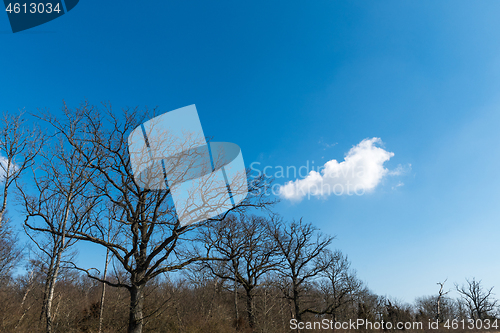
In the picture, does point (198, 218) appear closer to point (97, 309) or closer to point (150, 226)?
point (150, 226)

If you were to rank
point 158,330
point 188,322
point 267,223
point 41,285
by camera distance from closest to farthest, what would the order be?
point 158,330 < point 188,322 < point 41,285 < point 267,223

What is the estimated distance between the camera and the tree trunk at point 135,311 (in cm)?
1019

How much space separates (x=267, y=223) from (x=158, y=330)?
13902 mm

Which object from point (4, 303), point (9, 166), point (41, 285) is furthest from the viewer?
point (41, 285)

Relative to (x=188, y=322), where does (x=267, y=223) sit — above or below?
above

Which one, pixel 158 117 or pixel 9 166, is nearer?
pixel 9 166

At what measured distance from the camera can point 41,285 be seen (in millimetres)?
23594

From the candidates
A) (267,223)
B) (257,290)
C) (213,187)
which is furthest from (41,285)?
(213,187)

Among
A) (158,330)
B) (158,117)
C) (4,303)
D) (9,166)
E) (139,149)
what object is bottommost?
(158,330)

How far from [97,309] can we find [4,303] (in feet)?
17.9

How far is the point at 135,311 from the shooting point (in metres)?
10.4

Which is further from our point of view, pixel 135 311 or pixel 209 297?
pixel 209 297

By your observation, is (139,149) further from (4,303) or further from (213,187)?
(4,303)

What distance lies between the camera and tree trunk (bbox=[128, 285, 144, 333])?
401 inches
